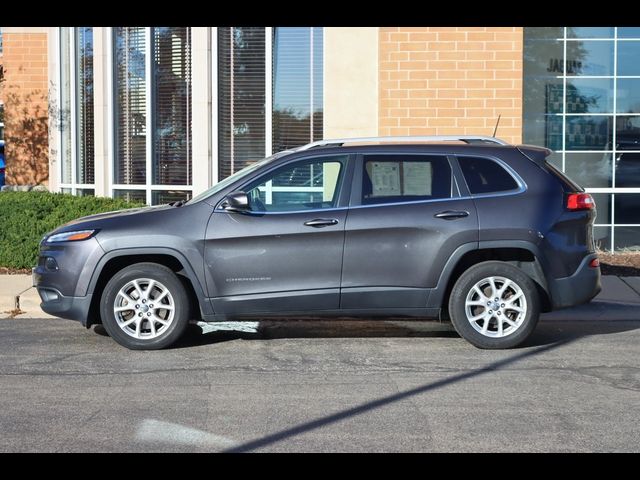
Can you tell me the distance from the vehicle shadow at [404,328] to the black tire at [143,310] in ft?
0.90

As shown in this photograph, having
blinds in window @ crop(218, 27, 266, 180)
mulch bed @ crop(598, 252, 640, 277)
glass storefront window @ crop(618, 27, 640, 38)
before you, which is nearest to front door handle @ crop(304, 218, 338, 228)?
mulch bed @ crop(598, 252, 640, 277)

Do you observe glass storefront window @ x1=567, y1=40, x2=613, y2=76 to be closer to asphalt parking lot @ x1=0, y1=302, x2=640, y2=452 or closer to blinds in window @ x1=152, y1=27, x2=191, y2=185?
blinds in window @ x1=152, y1=27, x2=191, y2=185

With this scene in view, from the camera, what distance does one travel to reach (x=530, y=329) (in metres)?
8.46

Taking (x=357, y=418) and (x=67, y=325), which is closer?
(x=357, y=418)

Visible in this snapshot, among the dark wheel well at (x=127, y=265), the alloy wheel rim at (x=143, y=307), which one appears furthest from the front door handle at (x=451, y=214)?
the alloy wheel rim at (x=143, y=307)

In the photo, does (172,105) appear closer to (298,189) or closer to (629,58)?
(298,189)

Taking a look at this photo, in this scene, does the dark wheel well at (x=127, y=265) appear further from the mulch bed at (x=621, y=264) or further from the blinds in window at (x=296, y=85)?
the mulch bed at (x=621, y=264)

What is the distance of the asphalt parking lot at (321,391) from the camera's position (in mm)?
5762

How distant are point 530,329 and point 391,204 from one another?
156 centimetres

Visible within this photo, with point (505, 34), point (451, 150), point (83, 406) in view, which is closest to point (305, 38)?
point (505, 34)

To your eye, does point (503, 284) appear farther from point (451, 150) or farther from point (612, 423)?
point (612, 423)

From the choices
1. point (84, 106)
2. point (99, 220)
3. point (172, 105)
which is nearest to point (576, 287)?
point (99, 220)

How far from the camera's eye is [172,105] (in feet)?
48.4

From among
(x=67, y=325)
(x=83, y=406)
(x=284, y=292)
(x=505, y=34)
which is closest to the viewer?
(x=83, y=406)
